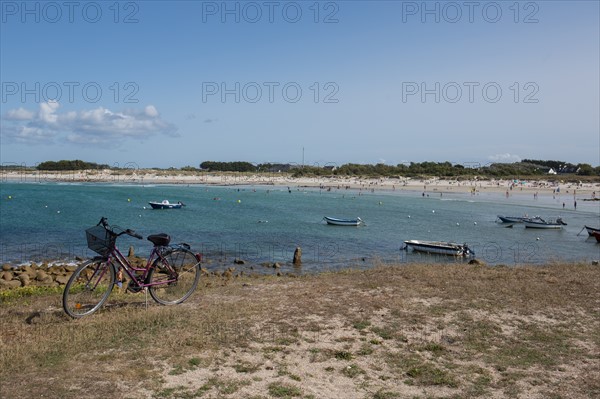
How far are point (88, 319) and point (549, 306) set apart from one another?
366 inches

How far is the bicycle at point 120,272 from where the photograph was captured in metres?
8.33

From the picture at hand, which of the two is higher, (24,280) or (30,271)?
(24,280)

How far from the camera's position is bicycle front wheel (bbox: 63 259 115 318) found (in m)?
8.33

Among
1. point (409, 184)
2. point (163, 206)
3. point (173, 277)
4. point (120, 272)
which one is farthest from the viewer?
point (409, 184)

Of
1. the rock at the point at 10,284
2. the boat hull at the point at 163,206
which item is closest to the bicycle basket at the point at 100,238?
the rock at the point at 10,284

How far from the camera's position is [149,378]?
598 centimetres

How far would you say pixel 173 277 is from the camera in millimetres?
9383

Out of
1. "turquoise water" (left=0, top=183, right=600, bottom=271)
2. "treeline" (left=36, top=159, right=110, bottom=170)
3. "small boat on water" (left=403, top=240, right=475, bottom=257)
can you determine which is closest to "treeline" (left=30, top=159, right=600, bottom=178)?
"treeline" (left=36, top=159, right=110, bottom=170)

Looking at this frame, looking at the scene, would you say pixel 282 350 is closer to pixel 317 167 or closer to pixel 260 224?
pixel 260 224

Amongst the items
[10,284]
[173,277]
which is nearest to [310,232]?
[10,284]

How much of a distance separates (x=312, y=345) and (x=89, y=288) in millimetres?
4216

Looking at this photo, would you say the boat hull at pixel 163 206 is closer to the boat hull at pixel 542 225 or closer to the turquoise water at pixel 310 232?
the turquoise water at pixel 310 232

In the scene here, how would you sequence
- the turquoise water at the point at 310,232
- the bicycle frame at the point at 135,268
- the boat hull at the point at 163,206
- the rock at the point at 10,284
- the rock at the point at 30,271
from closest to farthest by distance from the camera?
1. the bicycle frame at the point at 135,268
2. the rock at the point at 10,284
3. the rock at the point at 30,271
4. the turquoise water at the point at 310,232
5. the boat hull at the point at 163,206

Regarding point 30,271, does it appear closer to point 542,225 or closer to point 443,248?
point 443,248
